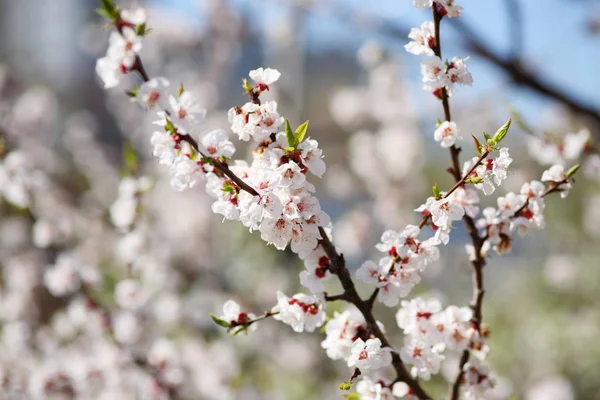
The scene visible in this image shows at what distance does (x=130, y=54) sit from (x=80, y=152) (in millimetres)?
4012

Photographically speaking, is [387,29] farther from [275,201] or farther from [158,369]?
[275,201]

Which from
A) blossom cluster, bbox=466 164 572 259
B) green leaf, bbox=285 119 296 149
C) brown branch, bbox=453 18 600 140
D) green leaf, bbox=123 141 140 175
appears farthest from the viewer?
brown branch, bbox=453 18 600 140

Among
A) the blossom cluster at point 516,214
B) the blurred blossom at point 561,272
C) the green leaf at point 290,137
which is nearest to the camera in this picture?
the green leaf at point 290,137

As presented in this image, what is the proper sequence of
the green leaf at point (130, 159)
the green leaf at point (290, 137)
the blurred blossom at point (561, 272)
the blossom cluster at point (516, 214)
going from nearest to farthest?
the green leaf at point (290, 137) → the blossom cluster at point (516, 214) → the green leaf at point (130, 159) → the blurred blossom at point (561, 272)

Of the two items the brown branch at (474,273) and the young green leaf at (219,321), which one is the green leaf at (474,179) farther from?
the young green leaf at (219,321)

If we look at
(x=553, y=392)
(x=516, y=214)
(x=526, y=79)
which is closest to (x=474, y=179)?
(x=516, y=214)

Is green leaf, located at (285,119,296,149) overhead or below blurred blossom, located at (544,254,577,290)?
below

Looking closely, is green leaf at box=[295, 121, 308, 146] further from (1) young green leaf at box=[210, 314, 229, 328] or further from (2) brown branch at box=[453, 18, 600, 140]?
(2) brown branch at box=[453, 18, 600, 140]

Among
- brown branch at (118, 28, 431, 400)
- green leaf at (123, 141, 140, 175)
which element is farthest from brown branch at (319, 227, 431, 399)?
green leaf at (123, 141, 140, 175)

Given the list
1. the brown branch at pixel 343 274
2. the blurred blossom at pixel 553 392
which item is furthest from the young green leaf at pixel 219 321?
the blurred blossom at pixel 553 392

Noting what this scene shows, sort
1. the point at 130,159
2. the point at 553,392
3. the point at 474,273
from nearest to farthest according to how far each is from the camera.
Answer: the point at 474,273, the point at 130,159, the point at 553,392

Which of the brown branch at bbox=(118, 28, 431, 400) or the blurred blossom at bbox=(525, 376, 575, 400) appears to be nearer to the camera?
the brown branch at bbox=(118, 28, 431, 400)

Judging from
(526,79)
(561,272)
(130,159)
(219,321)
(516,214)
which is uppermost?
(561,272)

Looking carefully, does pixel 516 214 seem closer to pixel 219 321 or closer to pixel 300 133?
pixel 300 133
